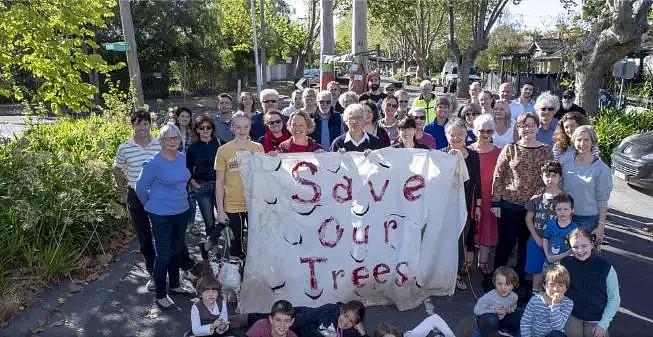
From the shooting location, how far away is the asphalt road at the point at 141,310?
4562 millimetres

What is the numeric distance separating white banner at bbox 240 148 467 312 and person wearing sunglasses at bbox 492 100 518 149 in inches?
65.0

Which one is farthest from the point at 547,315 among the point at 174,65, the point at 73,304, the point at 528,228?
the point at 174,65

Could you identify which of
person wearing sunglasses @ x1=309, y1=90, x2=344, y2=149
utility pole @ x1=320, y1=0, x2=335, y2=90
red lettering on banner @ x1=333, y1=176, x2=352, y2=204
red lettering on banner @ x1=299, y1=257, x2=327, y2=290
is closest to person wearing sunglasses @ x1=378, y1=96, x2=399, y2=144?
person wearing sunglasses @ x1=309, y1=90, x2=344, y2=149

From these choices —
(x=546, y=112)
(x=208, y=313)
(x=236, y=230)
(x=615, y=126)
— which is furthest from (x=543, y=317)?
(x=615, y=126)

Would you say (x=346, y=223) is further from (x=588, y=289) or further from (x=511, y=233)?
(x=588, y=289)

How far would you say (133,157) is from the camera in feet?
16.8

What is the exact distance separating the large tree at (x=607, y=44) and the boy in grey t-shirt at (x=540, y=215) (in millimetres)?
7380

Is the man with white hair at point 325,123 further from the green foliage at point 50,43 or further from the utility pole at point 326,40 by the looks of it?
the utility pole at point 326,40

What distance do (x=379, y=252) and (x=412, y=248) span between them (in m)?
0.31

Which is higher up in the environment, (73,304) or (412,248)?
(412,248)

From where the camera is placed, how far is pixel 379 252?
191 inches

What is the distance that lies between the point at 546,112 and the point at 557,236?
209 cm

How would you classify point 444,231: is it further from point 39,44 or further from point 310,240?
point 39,44

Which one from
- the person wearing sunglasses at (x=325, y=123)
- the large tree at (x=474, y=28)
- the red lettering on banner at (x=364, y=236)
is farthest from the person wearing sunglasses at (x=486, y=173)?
the large tree at (x=474, y=28)
